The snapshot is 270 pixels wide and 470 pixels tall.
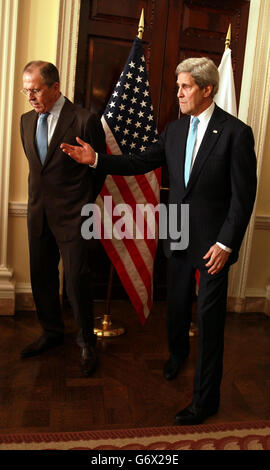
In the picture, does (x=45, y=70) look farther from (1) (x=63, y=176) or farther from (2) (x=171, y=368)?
(2) (x=171, y=368)

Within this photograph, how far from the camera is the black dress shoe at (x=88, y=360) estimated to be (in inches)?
113

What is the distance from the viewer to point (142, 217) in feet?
11.0

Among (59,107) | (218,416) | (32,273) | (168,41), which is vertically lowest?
(218,416)

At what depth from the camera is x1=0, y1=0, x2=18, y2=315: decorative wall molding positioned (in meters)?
3.29

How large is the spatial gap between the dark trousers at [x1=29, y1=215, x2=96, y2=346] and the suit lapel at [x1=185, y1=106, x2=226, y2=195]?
814 millimetres

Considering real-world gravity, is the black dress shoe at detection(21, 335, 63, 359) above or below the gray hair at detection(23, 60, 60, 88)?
below

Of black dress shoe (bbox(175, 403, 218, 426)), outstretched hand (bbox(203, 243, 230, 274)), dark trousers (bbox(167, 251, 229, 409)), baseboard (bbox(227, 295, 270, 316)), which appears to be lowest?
black dress shoe (bbox(175, 403, 218, 426))

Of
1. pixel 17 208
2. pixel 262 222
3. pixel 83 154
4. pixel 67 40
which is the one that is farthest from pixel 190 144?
pixel 262 222

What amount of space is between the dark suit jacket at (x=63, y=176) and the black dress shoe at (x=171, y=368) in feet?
2.98

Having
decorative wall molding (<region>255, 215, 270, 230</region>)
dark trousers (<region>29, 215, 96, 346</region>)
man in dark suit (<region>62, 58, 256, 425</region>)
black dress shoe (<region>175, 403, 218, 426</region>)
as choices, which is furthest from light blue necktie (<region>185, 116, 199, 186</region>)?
decorative wall molding (<region>255, 215, 270, 230</region>)

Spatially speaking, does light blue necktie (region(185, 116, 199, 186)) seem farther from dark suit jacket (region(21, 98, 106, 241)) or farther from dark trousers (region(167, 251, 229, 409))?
dark suit jacket (region(21, 98, 106, 241))

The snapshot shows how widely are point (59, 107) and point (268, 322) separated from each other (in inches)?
91.2
